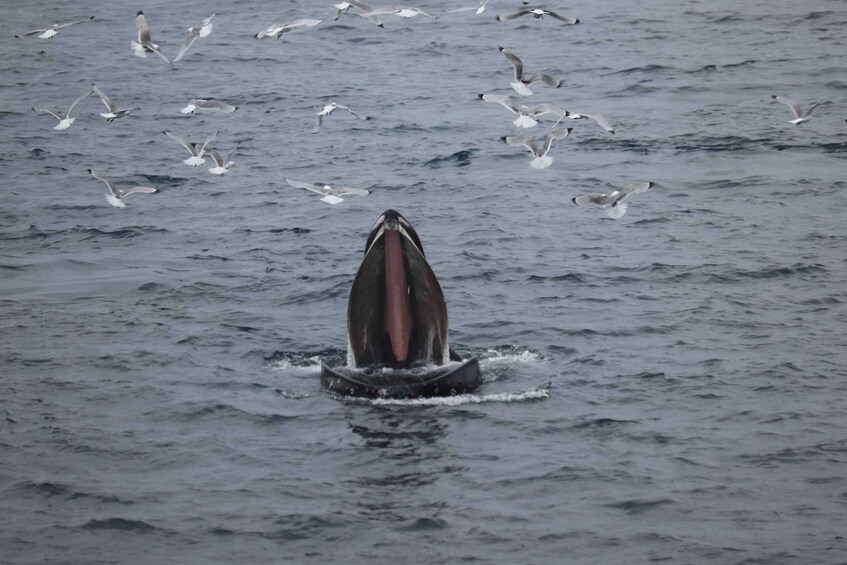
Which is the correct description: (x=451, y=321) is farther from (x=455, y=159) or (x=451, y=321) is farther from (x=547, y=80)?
(x=455, y=159)

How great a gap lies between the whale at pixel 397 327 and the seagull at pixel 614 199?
308 inches

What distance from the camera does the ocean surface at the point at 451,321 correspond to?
46.2 ft

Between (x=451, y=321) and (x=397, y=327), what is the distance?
402 cm

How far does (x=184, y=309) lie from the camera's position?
21812 mm

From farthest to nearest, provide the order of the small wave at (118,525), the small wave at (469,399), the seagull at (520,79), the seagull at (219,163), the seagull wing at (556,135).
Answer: the seagull at (219,163) → the seagull at (520,79) → the seagull wing at (556,135) → the small wave at (469,399) → the small wave at (118,525)

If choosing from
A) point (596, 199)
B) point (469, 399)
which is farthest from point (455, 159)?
point (469, 399)

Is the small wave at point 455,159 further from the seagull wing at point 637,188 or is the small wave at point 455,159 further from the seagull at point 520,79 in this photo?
the seagull wing at point 637,188

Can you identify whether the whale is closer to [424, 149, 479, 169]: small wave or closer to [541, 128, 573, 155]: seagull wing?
[541, 128, 573, 155]: seagull wing

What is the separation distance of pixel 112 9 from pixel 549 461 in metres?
46.3

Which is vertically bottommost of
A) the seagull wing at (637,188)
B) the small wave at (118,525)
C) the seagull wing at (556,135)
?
the small wave at (118,525)

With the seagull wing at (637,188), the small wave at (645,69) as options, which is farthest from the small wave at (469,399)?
the small wave at (645,69)

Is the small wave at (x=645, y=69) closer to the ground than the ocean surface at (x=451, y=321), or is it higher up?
higher up

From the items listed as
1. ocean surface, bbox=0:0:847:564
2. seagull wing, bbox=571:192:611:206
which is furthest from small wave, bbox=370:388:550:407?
seagull wing, bbox=571:192:611:206

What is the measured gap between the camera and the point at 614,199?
25.3m
